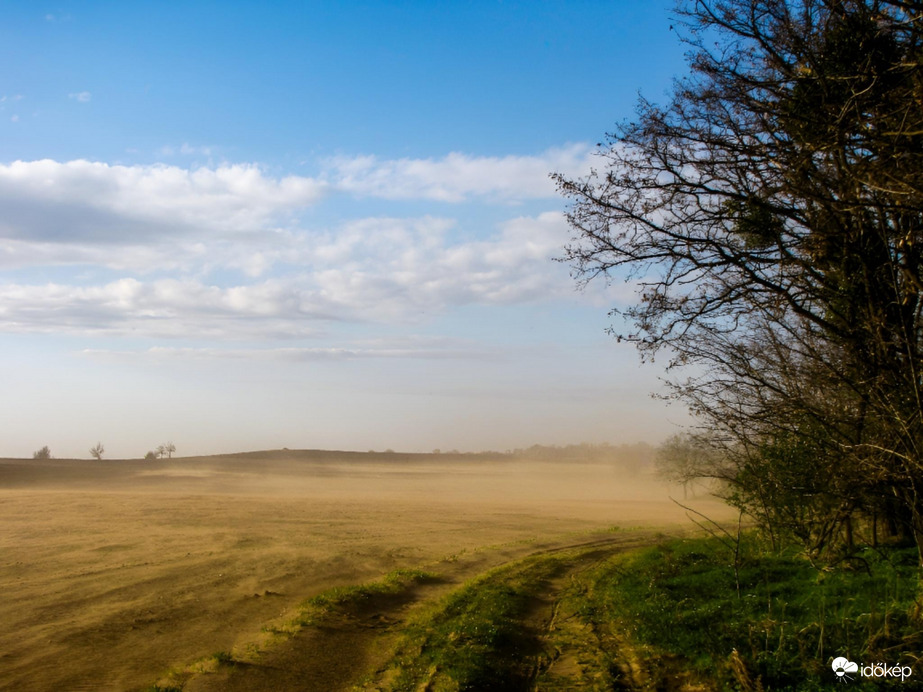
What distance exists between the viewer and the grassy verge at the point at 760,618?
275 inches

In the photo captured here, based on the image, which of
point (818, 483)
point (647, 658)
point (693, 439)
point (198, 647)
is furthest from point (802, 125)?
point (198, 647)

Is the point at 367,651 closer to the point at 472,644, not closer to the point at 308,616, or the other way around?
the point at 472,644

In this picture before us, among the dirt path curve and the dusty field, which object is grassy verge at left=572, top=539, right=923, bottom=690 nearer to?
the dirt path curve

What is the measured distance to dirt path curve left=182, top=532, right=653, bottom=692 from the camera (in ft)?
26.1

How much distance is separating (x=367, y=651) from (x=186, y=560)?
10.3 metres

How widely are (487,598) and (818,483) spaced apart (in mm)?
6133

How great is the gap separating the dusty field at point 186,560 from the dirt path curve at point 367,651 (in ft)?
0.93

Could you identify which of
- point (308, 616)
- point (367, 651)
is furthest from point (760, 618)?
point (308, 616)

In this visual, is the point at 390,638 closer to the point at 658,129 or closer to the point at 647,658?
the point at 647,658

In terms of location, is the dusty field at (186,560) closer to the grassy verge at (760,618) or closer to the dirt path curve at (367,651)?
the dirt path curve at (367,651)

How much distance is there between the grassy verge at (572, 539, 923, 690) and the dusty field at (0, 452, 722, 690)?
13.1 feet

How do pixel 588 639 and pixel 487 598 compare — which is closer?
pixel 588 639

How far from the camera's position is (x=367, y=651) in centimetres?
950

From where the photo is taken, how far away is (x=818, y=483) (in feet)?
37.4
